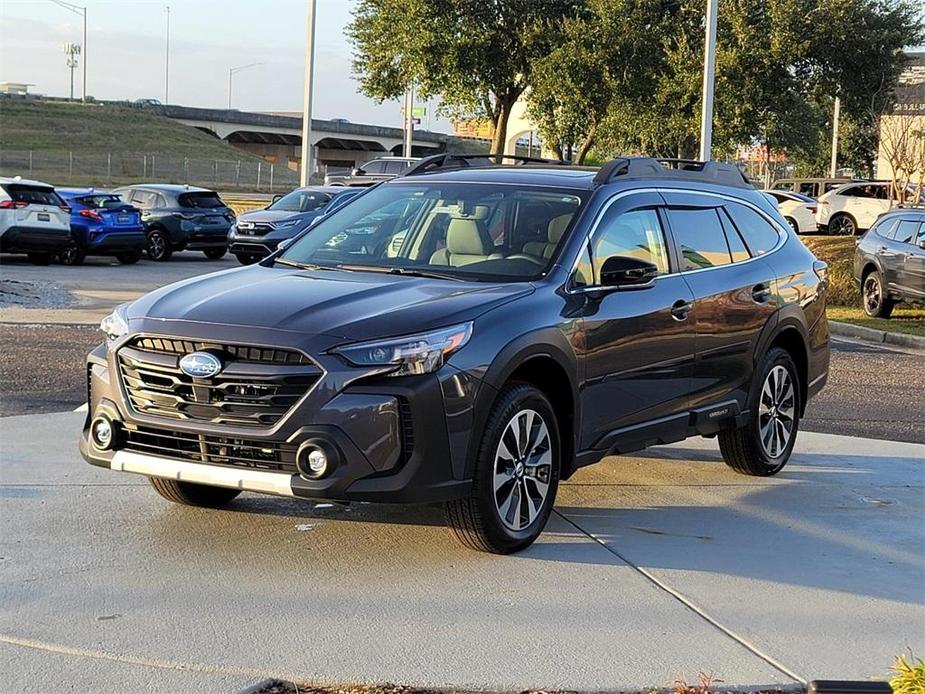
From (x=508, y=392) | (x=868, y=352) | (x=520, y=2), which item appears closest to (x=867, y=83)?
(x=520, y=2)

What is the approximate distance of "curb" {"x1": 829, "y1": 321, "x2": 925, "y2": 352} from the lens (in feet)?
57.3

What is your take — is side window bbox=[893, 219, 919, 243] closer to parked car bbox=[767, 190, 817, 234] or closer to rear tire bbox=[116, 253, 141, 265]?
rear tire bbox=[116, 253, 141, 265]

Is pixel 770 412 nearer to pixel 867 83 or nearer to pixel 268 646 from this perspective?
pixel 268 646

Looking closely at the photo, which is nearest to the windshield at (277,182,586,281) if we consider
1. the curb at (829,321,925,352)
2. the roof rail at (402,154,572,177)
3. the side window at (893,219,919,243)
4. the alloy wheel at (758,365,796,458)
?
the roof rail at (402,154,572,177)

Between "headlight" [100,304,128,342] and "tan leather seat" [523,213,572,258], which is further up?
"tan leather seat" [523,213,572,258]

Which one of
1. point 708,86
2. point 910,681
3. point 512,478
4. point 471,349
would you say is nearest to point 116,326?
point 471,349

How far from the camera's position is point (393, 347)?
554cm

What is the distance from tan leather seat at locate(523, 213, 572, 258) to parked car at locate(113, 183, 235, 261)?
21614 millimetres

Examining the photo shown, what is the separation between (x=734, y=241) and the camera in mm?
8055

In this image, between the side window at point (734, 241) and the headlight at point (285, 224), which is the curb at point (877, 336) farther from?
the headlight at point (285, 224)

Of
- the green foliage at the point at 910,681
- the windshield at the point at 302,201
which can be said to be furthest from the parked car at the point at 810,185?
the green foliage at the point at 910,681

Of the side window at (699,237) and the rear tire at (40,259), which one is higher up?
the side window at (699,237)

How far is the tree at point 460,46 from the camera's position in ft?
119

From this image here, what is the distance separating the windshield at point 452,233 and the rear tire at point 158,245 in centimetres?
2088
